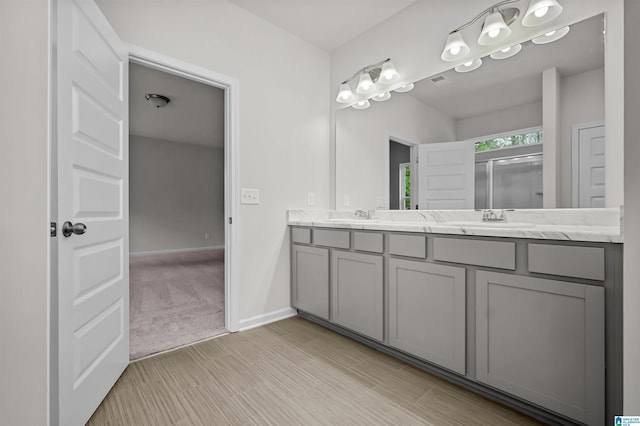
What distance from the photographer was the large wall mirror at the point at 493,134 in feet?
4.97

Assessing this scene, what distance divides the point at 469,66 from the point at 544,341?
5.63 feet

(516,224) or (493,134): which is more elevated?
(493,134)

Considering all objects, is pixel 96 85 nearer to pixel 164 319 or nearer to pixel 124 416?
pixel 124 416

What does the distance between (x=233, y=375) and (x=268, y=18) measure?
2647 millimetres

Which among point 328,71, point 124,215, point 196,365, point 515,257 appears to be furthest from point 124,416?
point 328,71

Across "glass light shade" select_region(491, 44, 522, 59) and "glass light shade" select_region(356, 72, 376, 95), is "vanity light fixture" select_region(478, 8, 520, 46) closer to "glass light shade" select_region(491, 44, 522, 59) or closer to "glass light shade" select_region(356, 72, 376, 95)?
"glass light shade" select_region(491, 44, 522, 59)

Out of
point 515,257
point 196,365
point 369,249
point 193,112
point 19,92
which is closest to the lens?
point 19,92

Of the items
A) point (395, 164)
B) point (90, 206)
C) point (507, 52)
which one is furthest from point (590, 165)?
point (90, 206)

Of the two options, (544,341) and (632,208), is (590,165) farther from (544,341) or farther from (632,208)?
(632,208)

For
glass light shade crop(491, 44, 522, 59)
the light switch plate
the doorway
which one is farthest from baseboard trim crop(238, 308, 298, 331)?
glass light shade crop(491, 44, 522, 59)

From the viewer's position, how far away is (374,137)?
2.64 metres

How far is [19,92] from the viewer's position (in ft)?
3.02

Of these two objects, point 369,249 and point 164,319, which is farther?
point 164,319

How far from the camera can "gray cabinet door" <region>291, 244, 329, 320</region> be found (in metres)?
2.20
